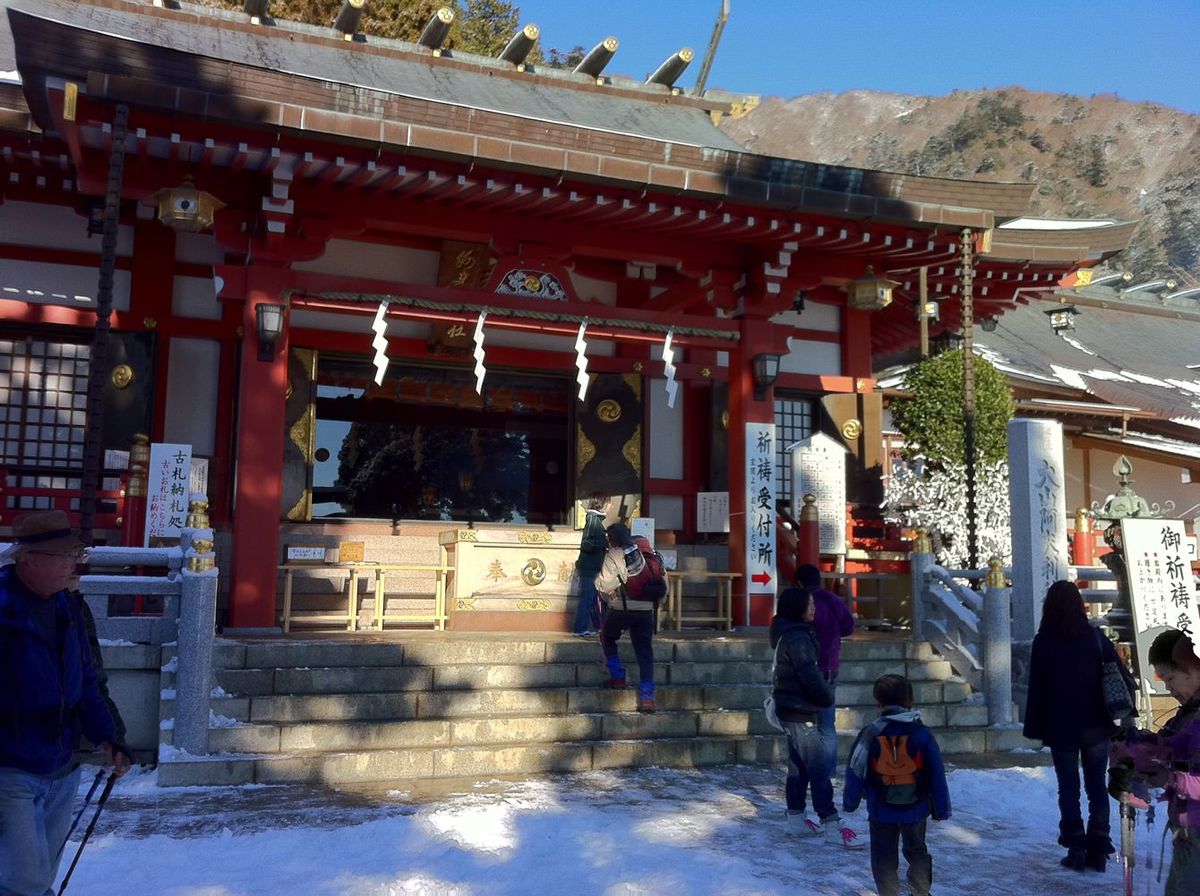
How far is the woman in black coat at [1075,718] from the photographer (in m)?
6.41

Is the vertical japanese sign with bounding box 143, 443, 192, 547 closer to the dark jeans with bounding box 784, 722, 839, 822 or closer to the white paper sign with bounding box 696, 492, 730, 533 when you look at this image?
the white paper sign with bounding box 696, 492, 730, 533

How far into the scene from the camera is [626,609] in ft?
28.6

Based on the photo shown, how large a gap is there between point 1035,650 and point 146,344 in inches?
367

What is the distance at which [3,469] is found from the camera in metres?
11.3

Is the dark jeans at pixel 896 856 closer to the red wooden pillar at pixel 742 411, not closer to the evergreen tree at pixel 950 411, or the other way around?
the red wooden pillar at pixel 742 411

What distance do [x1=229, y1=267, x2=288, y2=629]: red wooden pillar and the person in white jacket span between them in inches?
133

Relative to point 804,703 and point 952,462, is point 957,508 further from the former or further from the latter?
point 804,703

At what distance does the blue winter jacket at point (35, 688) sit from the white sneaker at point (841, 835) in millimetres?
4411

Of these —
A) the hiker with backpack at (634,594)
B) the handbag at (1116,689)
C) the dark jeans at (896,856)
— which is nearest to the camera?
the dark jeans at (896,856)

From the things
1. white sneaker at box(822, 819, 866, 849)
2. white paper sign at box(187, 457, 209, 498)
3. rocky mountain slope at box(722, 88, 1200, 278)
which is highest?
rocky mountain slope at box(722, 88, 1200, 278)

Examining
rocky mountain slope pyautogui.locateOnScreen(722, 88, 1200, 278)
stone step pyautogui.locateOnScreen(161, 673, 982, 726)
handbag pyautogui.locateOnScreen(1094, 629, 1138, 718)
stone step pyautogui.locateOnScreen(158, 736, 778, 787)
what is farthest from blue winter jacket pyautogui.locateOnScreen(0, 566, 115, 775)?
rocky mountain slope pyautogui.locateOnScreen(722, 88, 1200, 278)

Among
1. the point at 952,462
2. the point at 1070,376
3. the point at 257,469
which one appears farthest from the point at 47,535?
the point at 1070,376

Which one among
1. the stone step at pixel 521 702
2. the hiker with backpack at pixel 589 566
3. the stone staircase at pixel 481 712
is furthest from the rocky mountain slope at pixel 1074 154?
the stone staircase at pixel 481 712

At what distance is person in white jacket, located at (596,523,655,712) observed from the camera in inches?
344
